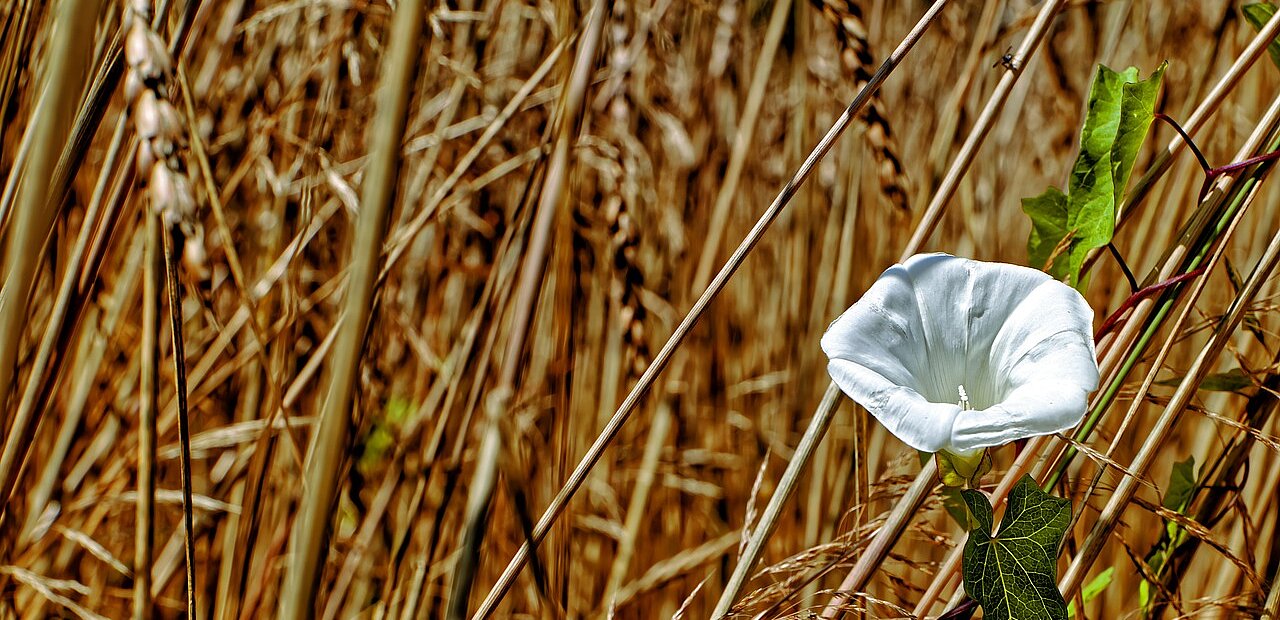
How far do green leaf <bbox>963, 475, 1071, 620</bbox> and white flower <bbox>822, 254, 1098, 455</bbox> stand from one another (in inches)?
1.0

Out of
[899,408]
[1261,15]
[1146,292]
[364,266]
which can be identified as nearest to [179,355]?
[364,266]

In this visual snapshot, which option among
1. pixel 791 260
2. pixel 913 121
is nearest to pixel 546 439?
pixel 791 260

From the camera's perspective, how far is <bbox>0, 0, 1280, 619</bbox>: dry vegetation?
331 millimetres

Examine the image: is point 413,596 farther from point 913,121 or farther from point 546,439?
point 913,121

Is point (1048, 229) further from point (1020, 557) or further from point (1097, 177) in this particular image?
point (1020, 557)

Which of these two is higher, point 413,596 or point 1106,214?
point 1106,214

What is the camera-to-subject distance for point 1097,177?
0.32 meters

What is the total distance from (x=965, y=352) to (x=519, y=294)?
161mm

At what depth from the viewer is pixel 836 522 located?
26.7 inches

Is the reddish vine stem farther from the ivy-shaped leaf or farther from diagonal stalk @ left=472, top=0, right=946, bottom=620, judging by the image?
diagonal stalk @ left=472, top=0, right=946, bottom=620

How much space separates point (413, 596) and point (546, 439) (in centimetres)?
50

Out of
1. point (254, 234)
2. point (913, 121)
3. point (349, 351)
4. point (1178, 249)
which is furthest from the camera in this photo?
point (913, 121)

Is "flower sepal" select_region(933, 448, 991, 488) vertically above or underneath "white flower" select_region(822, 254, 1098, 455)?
underneath

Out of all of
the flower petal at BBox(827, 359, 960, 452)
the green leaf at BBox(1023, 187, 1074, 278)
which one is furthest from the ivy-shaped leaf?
the flower petal at BBox(827, 359, 960, 452)
